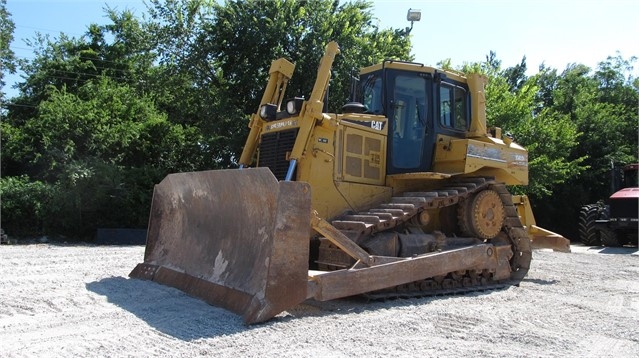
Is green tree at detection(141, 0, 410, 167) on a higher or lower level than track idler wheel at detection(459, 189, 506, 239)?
higher

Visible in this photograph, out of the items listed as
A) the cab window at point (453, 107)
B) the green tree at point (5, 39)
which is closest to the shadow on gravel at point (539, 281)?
the cab window at point (453, 107)

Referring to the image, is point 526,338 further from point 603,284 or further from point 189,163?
point 189,163

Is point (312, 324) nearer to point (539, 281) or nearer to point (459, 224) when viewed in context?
point (459, 224)

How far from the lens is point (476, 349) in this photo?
167 inches

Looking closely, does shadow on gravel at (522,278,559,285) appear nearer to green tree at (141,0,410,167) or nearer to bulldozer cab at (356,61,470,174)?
bulldozer cab at (356,61,470,174)

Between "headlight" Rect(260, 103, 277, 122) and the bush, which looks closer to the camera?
"headlight" Rect(260, 103, 277, 122)

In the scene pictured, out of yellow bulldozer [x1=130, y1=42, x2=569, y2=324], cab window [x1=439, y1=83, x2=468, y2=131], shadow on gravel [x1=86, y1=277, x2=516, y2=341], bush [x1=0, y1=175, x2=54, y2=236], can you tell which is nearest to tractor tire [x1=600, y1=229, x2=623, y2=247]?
yellow bulldozer [x1=130, y1=42, x2=569, y2=324]

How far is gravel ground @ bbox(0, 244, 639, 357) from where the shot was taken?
4.12 m

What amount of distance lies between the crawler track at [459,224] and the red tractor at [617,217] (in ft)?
35.7

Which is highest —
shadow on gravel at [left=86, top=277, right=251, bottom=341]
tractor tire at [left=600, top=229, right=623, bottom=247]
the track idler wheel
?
the track idler wheel

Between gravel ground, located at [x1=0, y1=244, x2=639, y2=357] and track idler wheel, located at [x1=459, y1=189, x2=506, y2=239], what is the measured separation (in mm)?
855

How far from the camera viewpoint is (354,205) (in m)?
7.10

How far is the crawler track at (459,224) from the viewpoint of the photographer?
640cm

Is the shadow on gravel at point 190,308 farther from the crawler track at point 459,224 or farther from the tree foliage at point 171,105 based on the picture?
the tree foliage at point 171,105
